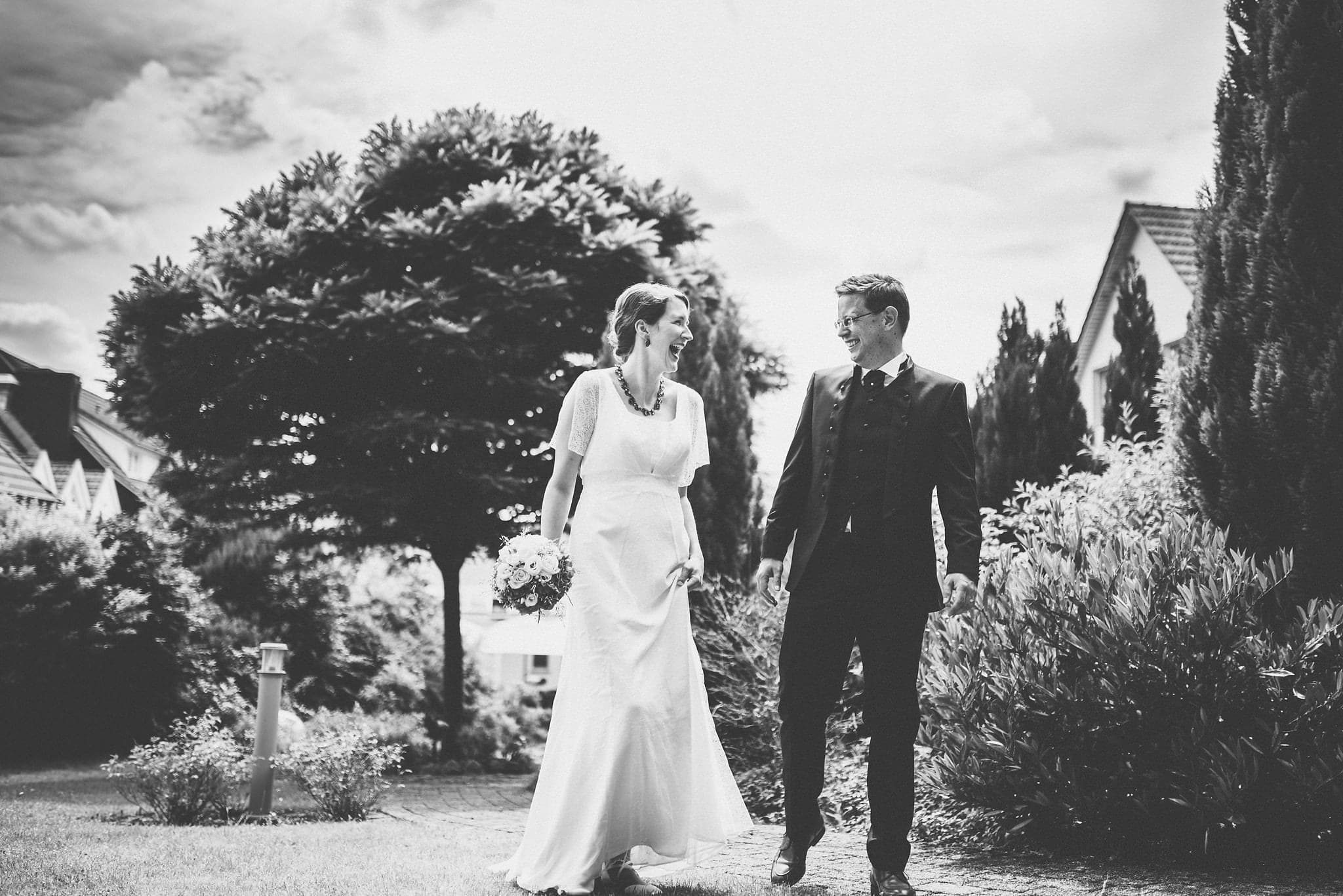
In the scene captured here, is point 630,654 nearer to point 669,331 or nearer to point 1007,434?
point 669,331

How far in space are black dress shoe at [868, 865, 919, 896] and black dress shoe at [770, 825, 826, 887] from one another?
281mm

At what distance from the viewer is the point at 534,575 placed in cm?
418

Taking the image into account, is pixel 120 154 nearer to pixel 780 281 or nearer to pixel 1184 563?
pixel 780 281

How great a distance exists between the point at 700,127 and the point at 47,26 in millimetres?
7214

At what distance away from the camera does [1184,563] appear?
474 centimetres

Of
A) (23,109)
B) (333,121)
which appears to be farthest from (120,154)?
(333,121)

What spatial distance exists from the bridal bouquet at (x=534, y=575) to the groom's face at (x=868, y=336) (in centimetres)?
141

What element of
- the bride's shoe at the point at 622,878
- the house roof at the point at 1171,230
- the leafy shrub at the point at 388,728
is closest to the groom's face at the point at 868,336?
the bride's shoe at the point at 622,878

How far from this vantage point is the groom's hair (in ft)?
12.9

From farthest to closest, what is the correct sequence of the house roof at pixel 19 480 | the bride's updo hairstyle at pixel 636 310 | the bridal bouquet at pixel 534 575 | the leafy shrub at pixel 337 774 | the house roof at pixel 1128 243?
1. the house roof at pixel 19 480
2. the house roof at pixel 1128 243
3. the leafy shrub at pixel 337 774
4. the bride's updo hairstyle at pixel 636 310
5. the bridal bouquet at pixel 534 575

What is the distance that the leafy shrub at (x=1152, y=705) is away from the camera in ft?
14.4

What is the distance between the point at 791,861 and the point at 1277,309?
11.9 ft

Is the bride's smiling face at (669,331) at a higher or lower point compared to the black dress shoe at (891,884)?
higher

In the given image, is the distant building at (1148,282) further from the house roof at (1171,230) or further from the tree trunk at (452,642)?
the tree trunk at (452,642)
